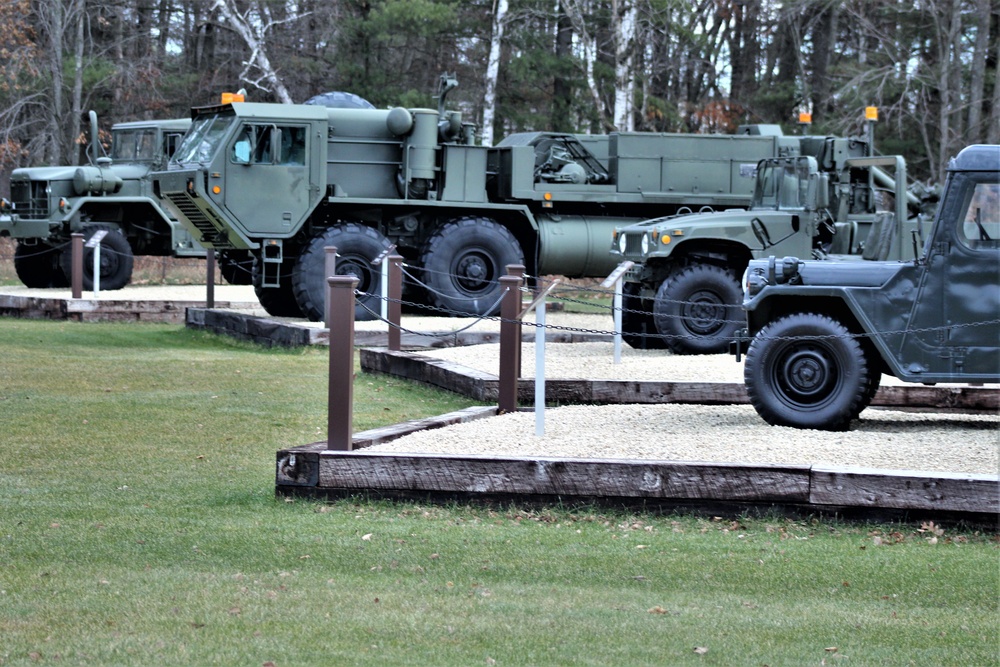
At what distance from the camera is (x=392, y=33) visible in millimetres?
33969

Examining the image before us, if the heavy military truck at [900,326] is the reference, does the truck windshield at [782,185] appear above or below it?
above

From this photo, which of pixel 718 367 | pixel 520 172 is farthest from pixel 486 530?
pixel 520 172

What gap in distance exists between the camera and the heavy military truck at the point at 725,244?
1484cm

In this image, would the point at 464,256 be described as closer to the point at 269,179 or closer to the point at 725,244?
the point at 269,179

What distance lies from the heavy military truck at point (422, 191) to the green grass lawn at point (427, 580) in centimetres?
915

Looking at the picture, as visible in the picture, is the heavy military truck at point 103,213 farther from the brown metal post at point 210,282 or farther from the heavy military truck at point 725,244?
the heavy military truck at point 725,244

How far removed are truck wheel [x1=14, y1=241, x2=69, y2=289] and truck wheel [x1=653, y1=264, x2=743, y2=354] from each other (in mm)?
12770

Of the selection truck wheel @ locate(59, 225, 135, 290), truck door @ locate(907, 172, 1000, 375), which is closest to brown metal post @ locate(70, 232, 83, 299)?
truck wheel @ locate(59, 225, 135, 290)

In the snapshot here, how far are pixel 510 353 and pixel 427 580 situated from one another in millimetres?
4279

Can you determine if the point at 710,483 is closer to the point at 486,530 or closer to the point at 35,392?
the point at 486,530

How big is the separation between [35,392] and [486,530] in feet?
20.3

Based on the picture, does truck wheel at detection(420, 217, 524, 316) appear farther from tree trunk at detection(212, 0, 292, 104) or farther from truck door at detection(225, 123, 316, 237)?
tree trunk at detection(212, 0, 292, 104)

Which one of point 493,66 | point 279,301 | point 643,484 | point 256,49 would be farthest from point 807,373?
point 256,49

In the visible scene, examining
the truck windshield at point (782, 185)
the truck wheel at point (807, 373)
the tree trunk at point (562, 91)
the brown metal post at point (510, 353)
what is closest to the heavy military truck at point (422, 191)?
the truck windshield at point (782, 185)
